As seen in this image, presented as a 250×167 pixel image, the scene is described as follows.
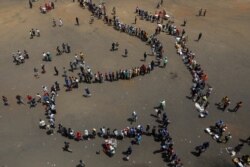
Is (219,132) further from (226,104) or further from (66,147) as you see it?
(66,147)

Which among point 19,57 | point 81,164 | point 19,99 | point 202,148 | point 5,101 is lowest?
point 81,164

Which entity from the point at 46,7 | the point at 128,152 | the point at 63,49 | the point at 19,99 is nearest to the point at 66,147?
the point at 128,152

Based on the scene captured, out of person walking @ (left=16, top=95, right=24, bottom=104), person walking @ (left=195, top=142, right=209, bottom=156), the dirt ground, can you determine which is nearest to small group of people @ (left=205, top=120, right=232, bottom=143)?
the dirt ground

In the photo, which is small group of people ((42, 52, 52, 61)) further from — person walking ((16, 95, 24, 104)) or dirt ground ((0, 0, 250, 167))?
person walking ((16, 95, 24, 104))

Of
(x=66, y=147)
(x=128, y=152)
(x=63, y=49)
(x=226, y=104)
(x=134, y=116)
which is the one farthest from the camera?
(x=63, y=49)

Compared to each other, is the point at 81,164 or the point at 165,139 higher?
the point at 165,139

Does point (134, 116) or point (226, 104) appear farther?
point (226, 104)

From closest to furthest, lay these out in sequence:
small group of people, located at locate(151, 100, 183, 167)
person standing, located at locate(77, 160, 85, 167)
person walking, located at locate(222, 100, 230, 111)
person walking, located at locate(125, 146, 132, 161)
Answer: person standing, located at locate(77, 160, 85, 167)
small group of people, located at locate(151, 100, 183, 167)
person walking, located at locate(125, 146, 132, 161)
person walking, located at locate(222, 100, 230, 111)

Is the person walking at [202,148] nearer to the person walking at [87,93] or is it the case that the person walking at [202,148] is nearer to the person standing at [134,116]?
the person standing at [134,116]

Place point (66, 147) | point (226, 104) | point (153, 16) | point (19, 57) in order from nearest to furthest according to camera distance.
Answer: point (66, 147), point (226, 104), point (19, 57), point (153, 16)
